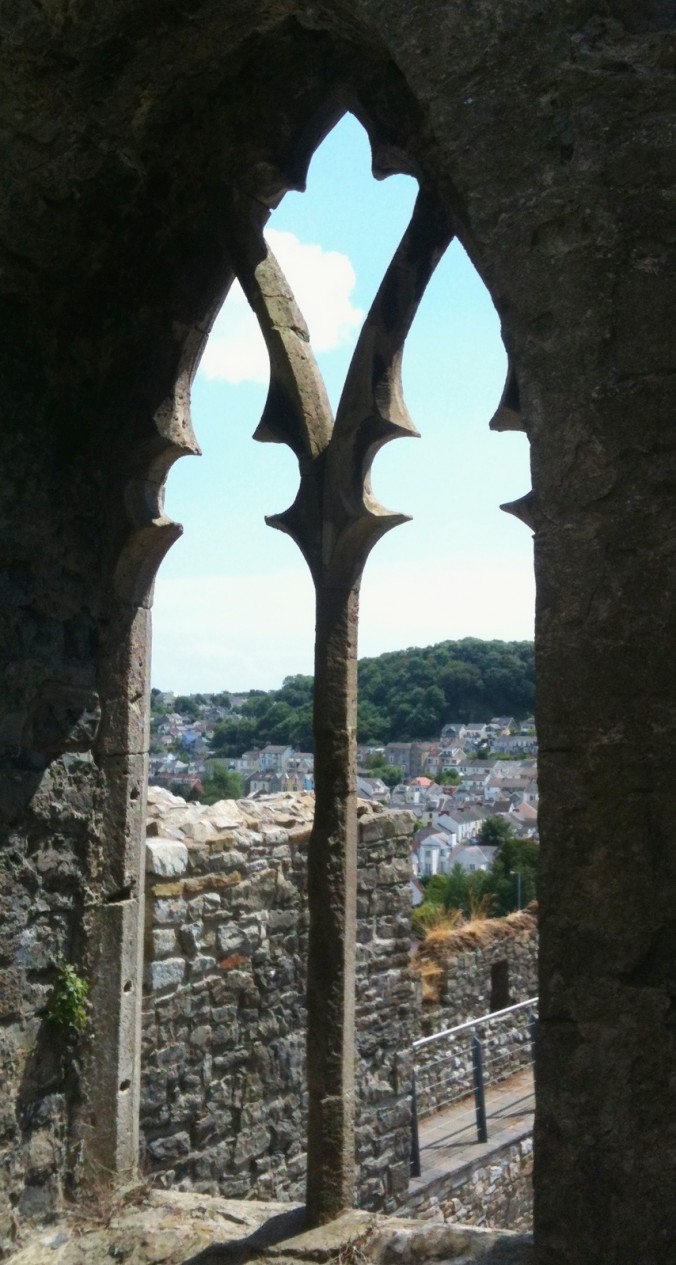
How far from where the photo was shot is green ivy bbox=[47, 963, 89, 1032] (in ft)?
12.6

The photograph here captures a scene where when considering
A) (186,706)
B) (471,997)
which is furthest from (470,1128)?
(186,706)

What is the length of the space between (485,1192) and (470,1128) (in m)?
0.80

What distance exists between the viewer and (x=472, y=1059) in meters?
10.6

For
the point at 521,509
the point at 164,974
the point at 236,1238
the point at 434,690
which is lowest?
the point at 236,1238

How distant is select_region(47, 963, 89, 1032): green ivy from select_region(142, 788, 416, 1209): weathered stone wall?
1636 millimetres

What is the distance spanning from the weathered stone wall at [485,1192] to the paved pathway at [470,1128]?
0.20ft

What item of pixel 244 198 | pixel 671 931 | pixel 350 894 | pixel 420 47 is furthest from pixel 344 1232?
pixel 244 198

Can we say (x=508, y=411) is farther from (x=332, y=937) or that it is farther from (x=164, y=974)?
(x=164, y=974)

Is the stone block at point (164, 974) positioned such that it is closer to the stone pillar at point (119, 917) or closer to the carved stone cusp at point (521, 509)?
the stone pillar at point (119, 917)

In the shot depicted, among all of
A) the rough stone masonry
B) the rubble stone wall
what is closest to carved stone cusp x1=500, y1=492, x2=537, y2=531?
the rough stone masonry

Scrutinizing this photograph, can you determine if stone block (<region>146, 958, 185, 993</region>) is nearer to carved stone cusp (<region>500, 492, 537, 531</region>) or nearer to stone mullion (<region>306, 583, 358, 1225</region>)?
stone mullion (<region>306, 583, 358, 1225</region>)

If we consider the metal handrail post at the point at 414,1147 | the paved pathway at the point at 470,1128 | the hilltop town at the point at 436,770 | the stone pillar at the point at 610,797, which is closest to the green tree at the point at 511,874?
the hilltop town at the point at 436,770

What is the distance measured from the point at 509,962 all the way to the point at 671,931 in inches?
411

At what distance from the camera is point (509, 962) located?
1202 cm
